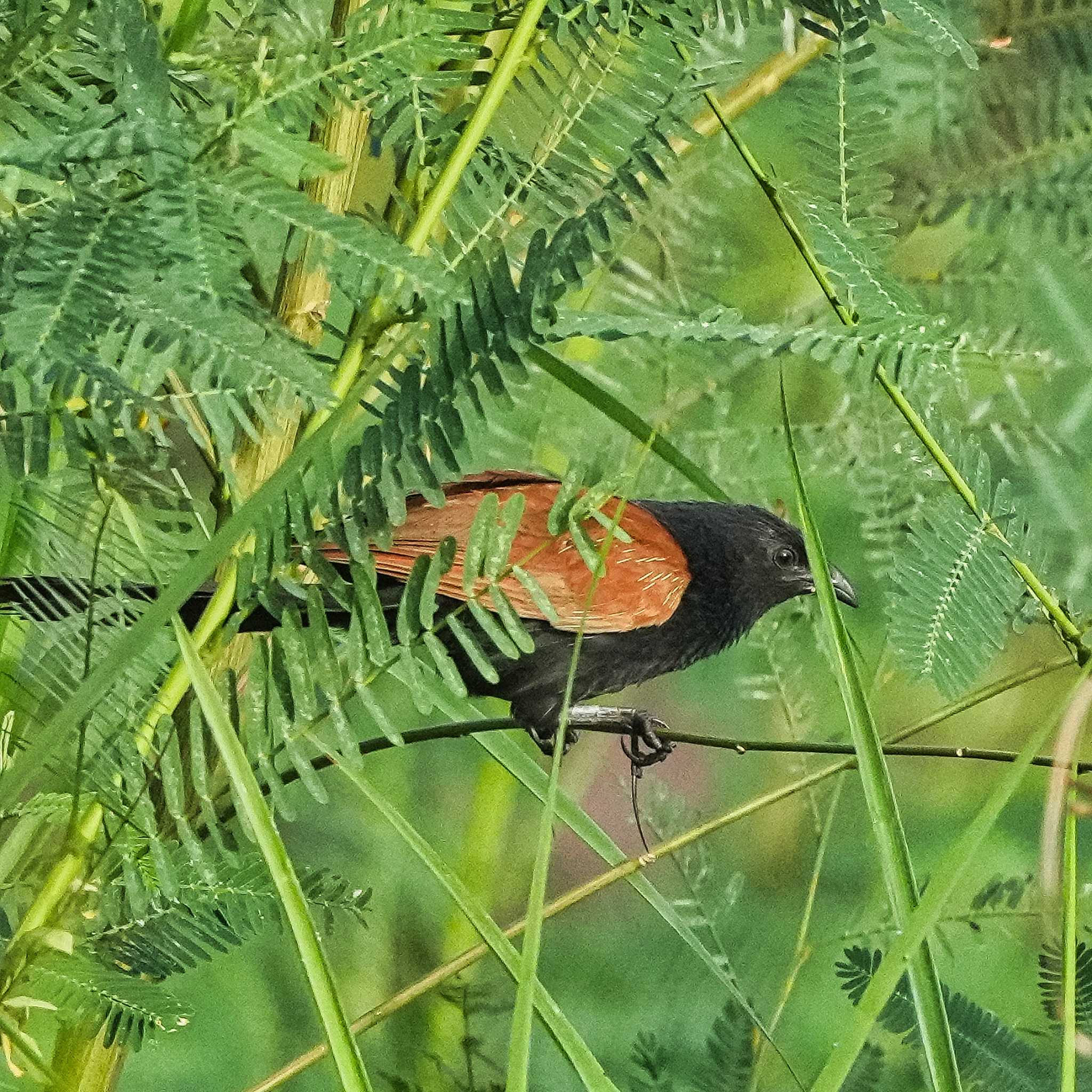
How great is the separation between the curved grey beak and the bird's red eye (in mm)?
23

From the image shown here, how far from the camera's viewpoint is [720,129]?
2.37ft

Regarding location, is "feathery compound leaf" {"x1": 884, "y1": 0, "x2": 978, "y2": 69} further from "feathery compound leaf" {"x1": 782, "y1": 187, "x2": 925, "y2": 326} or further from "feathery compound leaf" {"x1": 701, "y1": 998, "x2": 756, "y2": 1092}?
"feathery compound leaf" {"x1": 701, "y1": 998, "x2": 756, "y2": 1092}

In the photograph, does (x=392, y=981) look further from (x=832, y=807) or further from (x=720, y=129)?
(x=720, y=129)

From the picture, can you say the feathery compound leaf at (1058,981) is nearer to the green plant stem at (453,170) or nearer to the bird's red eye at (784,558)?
the bird's red eye at (784,558)

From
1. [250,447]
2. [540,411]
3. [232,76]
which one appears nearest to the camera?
[232,76]

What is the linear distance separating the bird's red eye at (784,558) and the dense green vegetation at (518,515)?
2 centimetres

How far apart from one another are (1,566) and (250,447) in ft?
0.39

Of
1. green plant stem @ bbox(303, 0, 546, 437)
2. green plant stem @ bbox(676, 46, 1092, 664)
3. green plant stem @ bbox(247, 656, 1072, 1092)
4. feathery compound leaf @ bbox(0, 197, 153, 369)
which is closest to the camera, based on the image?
feathery compound leaf @ bbox(0, 197, 153, 369)

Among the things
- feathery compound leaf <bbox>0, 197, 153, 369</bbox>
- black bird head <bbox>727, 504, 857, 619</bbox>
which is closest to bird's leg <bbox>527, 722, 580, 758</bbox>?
black bird head <bbox>727, 504, 857, 619</bbox>

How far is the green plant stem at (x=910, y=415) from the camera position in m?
0.58

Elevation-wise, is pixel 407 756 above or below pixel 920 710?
→ below

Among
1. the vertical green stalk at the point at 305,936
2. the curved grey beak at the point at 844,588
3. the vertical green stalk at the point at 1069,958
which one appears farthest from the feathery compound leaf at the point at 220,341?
the curved grey beak at the point at 844,588

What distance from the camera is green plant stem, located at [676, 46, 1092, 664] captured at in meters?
0.58

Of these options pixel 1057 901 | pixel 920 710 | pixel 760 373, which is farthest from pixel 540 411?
pixel 1057 901
